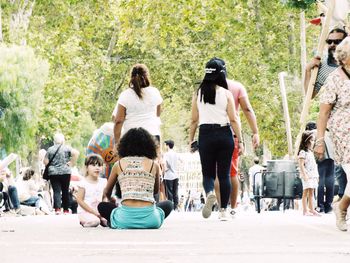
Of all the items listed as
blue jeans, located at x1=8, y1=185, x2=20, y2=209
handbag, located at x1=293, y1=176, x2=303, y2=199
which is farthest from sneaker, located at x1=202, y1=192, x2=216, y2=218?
blue jeans, located at x1=8, y1=185, x2=20, y2=209

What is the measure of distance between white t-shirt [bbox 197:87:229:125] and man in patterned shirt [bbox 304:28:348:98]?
100 centimetres

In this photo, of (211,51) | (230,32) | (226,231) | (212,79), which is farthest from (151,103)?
(211,51)

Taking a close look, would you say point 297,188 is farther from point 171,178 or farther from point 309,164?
point 171,178

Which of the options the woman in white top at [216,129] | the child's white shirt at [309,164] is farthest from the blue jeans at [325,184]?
the woman in white top at [216,129]

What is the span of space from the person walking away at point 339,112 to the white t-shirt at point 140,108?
3.70 metres

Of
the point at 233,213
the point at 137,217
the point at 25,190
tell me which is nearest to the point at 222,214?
the point at 233,213

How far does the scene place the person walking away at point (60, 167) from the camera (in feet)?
80.4

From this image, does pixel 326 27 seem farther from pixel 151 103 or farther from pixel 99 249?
pixel 99 249

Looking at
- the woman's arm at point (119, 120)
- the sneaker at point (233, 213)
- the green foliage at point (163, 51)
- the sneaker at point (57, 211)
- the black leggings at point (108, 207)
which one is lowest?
the sneaker at point (57, 211)

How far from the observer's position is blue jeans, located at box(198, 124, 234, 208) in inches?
582

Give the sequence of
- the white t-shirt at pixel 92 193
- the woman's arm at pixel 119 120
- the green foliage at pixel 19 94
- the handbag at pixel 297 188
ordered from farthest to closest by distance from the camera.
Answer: the green foliage at pixel 19 94 < the handbag at pixel 297 188 < the woman's arm at pixel 119 120 < the white t-shirt at pixel 92 193

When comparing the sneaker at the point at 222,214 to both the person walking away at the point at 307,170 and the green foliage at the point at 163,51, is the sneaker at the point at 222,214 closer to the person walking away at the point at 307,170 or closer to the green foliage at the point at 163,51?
the person walking away at the point at 307,170

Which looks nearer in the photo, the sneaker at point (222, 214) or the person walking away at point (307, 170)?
the sneaker at point (222, 214)

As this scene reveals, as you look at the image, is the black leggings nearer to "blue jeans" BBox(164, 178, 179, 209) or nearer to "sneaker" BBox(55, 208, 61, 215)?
"sneaker" BBox(55, 208, 61, 215)
